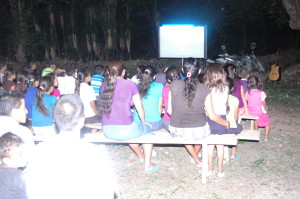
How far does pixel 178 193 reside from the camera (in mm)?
4195

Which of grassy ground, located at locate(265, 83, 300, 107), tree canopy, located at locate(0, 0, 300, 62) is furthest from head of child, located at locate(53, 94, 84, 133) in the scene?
tree canopy, located at locate(0, 0, 300, 62)

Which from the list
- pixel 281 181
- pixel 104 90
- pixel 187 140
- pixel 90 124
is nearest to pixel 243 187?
pixel 281 181

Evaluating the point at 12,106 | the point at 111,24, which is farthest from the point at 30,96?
the point at 111,24

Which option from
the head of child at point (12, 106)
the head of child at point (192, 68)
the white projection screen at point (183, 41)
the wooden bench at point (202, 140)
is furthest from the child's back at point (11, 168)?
the white projection screen at point (183, 41)

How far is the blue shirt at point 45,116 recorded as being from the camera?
4562 millimetres

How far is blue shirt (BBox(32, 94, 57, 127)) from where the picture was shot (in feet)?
15.0

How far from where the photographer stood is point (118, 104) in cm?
429

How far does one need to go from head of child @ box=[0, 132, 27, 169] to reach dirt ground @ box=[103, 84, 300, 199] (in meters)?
1.90

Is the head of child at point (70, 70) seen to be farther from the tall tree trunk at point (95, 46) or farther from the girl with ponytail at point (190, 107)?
the tall tree trunk at point (95, 46)

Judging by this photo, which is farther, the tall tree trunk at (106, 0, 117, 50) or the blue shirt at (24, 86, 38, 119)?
the tall tree trunk at (106, 0, 117, 50)

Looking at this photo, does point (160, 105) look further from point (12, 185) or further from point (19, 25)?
point (19, 25)

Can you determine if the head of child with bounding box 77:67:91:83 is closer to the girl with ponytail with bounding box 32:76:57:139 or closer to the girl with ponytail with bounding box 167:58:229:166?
the girl with ponytail with bounding box 32:76:57:139

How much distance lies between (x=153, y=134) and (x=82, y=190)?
2.54 m

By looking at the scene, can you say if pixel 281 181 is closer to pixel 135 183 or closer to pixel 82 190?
pixel 135 183
